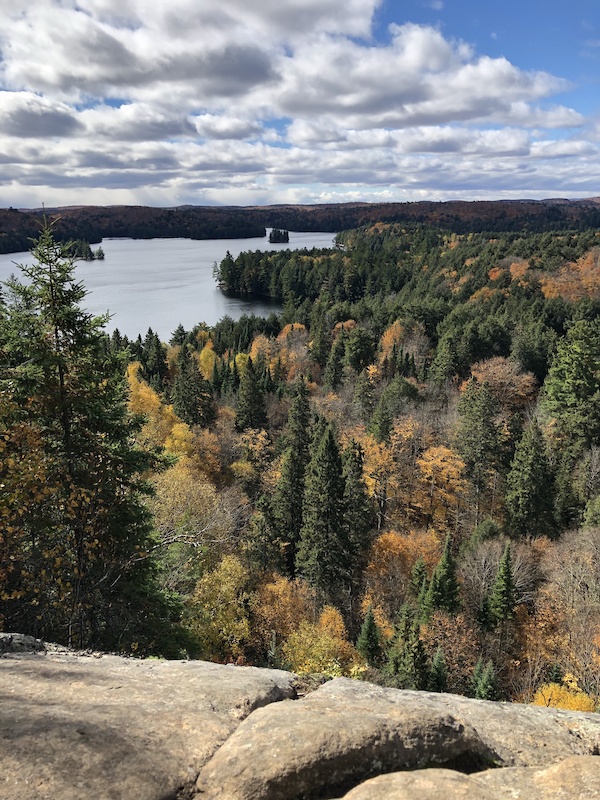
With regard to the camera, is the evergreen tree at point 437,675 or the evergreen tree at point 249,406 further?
the evergreen tree at point 249,406

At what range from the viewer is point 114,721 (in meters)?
5.68

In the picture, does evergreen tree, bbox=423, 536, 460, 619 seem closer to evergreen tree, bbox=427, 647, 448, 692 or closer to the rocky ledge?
evergreen tree, bbox=427, 647, 448, 692

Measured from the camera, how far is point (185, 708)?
629cm

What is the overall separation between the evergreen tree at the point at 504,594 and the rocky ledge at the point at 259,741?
24.3 m

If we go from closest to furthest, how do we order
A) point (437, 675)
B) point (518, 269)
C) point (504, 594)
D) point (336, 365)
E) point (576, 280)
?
point (437, 675)
point (504, 594)
point (336, 365)
point (576, 280)
point (518, 269)

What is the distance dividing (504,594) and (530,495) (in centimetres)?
1106

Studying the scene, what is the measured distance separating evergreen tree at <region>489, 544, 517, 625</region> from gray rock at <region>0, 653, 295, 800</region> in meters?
25.3

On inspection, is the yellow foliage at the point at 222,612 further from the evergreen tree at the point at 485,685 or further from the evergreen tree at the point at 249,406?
the evergreen tree at the point at 249,406

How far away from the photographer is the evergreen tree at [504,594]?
2957 cm

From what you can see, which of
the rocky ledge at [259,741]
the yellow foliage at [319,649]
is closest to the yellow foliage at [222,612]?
the yellow foliage at [319,649]

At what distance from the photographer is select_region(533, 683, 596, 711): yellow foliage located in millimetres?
22248

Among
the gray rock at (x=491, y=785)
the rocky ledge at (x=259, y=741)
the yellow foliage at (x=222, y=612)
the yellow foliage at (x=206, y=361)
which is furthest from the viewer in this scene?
the yellow foliage at (x=206, y=361)

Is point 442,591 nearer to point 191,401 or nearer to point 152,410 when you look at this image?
point 152,410

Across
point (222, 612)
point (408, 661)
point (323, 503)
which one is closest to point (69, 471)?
point (222, 612)
